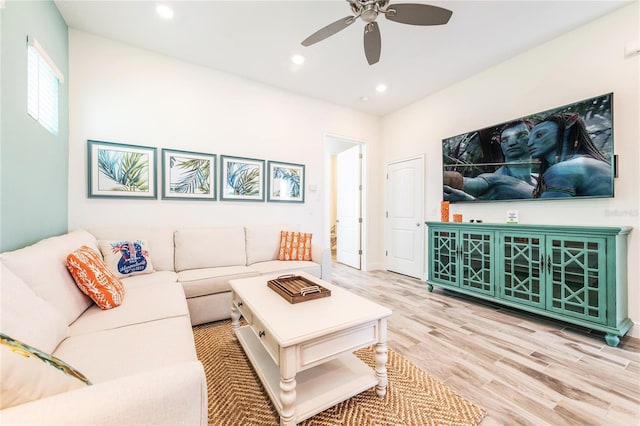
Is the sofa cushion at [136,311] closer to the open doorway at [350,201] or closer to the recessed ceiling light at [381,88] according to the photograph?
the open doorway at [350,201]

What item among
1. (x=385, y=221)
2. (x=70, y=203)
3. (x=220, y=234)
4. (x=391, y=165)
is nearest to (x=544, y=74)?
(x=391, y=165)

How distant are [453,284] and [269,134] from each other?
10.4ft

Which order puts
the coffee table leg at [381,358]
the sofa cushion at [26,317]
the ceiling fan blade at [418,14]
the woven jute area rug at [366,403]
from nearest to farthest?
the sofa cushion at [26,317] < the woven jute area rug at [366,403] < the coffee table leg at [381,358] < the ceiling fan blade at [418,14]

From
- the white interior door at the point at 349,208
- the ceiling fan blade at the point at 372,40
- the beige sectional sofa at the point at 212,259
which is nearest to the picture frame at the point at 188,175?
the beige sectional sofa at the point at 212,259

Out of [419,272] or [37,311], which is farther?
[419,272]

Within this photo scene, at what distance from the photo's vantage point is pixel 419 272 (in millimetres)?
3996

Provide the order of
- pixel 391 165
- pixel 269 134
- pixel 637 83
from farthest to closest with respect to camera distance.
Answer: pixel 391 165 < pixel 269 134 < pixel 637 83

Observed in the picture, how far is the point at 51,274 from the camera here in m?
1.35

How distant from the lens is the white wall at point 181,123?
8.54 ft

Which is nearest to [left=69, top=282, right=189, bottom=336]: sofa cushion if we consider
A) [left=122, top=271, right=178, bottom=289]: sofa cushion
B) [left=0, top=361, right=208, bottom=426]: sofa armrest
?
[left=122, top=271, right=178, bottom=289]: sofa cushion

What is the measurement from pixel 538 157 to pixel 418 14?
2.03 metres

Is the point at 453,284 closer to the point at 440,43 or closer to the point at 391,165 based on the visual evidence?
the point at 391,165

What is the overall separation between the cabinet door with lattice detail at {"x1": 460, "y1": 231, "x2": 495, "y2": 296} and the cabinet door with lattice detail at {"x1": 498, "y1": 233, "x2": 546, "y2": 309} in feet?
0.33

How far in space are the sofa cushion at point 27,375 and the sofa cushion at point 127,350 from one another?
1.08ft
